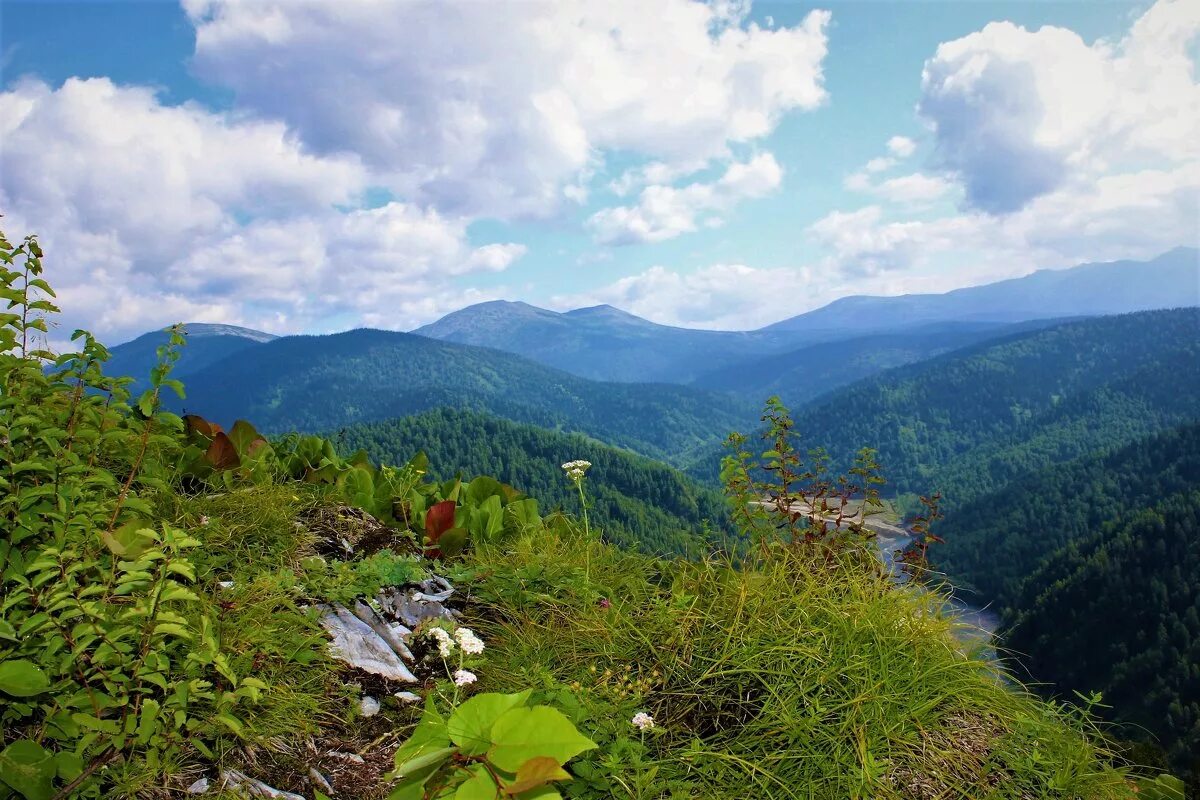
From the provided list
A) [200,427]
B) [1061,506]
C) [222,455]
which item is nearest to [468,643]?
[222,455]

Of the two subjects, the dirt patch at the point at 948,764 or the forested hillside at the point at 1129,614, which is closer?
the dirt patch at the point at 948,764

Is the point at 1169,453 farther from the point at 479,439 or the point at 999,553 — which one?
the point at 479,439

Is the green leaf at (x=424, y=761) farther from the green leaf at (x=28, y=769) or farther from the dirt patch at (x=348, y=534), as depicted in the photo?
the dirt patch at (x=348, y=534)

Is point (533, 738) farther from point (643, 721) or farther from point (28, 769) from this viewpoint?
point (28, 769)

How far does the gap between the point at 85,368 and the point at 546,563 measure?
10.9 feet

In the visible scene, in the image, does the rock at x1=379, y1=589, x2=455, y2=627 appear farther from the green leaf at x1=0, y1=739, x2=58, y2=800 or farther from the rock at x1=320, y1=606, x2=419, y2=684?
the green leaf at x1=0, y1=739, x2=58, y2=800

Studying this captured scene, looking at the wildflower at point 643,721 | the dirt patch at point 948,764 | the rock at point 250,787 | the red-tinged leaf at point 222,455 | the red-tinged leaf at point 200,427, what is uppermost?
the red-tinged leaf at point 200,427

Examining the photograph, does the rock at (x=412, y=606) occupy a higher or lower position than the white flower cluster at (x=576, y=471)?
lower

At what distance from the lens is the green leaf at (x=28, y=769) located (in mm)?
2553

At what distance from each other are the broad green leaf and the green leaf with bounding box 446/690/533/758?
0.64 feet

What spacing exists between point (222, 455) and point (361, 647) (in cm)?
259

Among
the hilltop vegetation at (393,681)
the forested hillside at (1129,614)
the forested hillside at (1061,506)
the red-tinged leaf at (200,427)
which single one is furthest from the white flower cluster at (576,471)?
the forested hillside at (1061,506)

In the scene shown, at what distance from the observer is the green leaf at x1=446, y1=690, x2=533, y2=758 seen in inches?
76.1

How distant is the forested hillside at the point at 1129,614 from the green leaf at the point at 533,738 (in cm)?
11241
